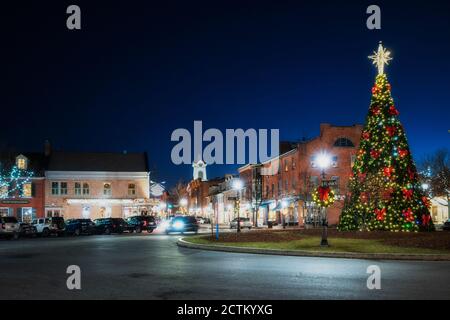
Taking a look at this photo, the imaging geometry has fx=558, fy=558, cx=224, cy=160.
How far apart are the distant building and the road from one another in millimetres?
57201

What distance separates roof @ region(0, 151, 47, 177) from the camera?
69431mm

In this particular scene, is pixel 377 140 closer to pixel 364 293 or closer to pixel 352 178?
pixel 352 178

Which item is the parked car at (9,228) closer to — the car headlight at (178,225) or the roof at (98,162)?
the car headlight at (178,225)

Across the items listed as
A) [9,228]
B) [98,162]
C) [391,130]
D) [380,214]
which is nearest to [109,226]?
[9,228]

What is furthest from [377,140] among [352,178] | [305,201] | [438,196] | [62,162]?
[62,162]

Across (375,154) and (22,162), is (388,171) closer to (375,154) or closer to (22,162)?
(375,154)

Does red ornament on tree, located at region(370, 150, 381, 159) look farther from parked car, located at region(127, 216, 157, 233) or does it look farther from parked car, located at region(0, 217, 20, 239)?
parked car, located at region(0, 217, 20, 239)

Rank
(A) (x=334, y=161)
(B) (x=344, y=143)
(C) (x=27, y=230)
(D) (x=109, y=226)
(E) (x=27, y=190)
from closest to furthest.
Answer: (C) (x=27, y=230), (D) (x=109, y=226), (A) (x=334, y=161), (B) (x=344, y=143), (E) (x=27, y=190)

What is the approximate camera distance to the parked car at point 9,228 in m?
46.8

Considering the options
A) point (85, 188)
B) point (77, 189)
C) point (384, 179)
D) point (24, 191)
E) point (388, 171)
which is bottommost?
point (24, 191)

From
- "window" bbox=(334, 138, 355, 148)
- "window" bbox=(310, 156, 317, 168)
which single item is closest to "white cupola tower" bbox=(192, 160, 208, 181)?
"window" bbox=(334, 138, 355, 148)

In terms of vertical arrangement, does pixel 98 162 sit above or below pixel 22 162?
above

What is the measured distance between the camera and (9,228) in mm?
47312

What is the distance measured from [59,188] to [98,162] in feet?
22.7
